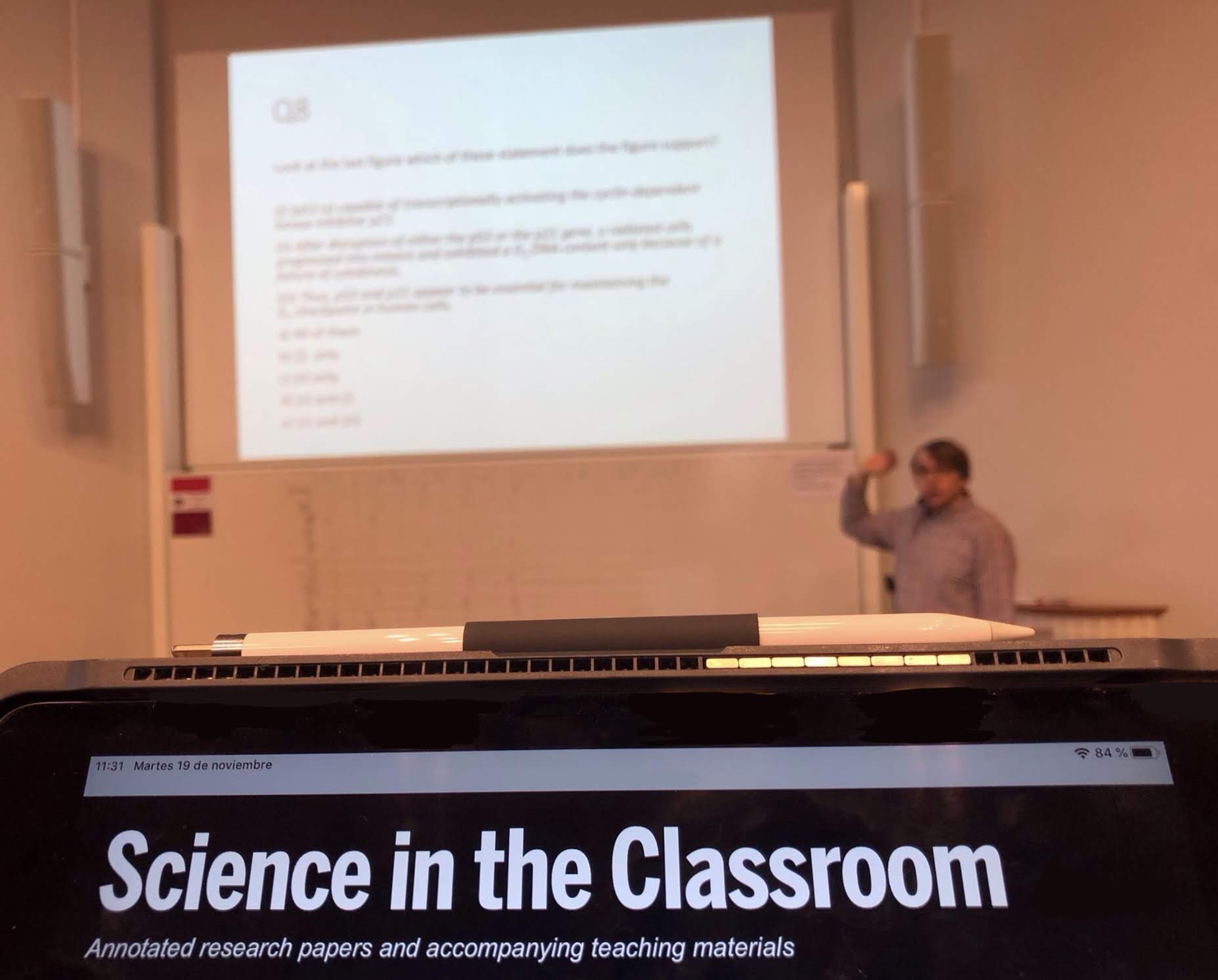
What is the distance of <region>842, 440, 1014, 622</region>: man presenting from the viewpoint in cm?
230

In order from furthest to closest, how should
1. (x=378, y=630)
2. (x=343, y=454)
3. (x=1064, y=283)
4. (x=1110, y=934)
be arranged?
1. (x=343, y=454)
2. (x=1064, y=283)
3. (x=378, y=630)
4. (x=1110, y=934)

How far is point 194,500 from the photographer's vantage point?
273 cm

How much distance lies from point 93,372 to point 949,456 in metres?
2.67

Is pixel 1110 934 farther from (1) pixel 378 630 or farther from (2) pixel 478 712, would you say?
(1) pixel 378 630

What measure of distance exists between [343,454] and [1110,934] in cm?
249

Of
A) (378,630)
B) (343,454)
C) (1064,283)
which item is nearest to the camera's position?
(378,630)

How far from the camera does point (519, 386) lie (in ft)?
8.76

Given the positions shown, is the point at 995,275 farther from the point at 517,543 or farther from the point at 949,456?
the point at 517,543

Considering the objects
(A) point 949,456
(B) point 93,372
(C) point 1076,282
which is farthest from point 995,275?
(B) point 93,372

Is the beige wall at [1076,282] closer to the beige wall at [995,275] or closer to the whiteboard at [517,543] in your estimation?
the beige wall at [995,275]

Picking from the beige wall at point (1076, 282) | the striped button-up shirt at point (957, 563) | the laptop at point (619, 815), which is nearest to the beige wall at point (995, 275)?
the beige wall at point (1076, 282)

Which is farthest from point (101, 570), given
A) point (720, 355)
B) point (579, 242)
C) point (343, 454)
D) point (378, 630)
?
point (378, 630)

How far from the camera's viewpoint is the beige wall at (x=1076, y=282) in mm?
2361

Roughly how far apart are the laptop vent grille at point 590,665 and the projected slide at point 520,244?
6.82 ft
